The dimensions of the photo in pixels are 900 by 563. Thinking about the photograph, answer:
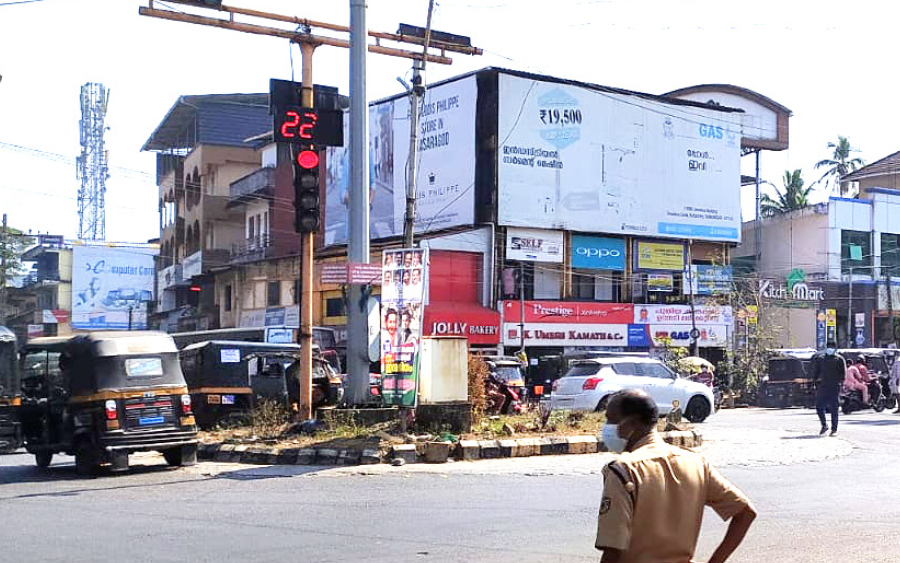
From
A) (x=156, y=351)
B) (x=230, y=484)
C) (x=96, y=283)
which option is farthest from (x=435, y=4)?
(x=96, y=283)

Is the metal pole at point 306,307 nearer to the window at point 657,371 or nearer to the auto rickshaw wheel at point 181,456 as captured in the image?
the auto rickshaw wheel at point 181,456

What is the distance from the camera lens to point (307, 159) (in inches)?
646

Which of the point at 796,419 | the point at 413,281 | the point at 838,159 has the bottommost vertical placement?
the point at 796,419

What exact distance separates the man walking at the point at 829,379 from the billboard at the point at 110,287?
50275mm

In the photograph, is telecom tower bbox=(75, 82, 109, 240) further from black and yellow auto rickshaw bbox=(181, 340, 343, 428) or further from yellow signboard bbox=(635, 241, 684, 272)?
black and yellow auto rickshaw bbox=(181, 340, 343, 428)

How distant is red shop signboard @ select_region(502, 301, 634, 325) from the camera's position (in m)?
43.1

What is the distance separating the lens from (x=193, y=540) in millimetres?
9234

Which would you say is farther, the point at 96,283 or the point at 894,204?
the point at 96,283

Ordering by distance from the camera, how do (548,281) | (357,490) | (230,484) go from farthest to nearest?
(548,281), (230,484), (357,490)

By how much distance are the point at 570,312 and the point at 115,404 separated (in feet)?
102

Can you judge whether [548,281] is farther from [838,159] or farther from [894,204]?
[838,159]

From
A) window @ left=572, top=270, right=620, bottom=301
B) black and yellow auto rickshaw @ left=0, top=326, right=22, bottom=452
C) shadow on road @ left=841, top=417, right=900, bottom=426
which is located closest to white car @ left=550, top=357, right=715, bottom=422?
shadow on road @ left=841, top=417, right=900, bottom=426

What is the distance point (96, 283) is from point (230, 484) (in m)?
55.5

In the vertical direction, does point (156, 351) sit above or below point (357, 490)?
above
